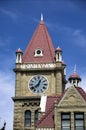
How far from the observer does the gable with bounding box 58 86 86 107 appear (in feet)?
137

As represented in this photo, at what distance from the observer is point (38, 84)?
65.6 meters

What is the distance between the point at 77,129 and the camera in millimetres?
41250

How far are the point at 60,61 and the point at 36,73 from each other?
378 cm

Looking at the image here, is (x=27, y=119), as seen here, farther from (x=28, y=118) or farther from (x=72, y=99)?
(x=72, y=99)

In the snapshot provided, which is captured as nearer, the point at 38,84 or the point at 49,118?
the point at 49,118

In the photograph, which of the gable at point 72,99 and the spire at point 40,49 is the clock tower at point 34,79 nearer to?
the spire at point 40,49

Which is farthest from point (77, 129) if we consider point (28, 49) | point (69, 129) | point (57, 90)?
point (28, 49)

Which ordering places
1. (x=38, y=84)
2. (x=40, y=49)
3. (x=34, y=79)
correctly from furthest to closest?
1. (x=40, y=49)
2. (x=34, y=79)
3. (x=38, y=84)

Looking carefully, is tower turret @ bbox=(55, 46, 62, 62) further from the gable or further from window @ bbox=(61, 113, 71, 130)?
window @ bbox=(61, 113, 71, 130)

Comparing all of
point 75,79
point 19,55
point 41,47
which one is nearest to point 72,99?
point 75,79

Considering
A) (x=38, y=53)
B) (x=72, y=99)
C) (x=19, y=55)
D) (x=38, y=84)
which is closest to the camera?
(x=72, y=99)

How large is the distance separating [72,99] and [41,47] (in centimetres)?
2869

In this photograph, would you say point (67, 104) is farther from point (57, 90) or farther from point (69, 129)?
point (57, 90)

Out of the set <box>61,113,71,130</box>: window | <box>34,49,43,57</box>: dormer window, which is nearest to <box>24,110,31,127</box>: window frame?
<box>34,49,43,57</box>: dormer window
